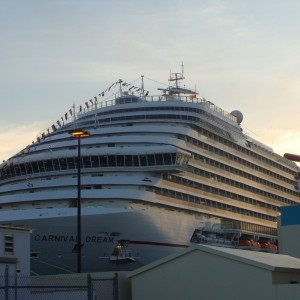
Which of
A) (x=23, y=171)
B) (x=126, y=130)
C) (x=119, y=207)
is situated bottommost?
(x=119, y=207)

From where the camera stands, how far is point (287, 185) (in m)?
72.9

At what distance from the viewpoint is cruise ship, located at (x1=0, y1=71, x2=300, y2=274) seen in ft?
129

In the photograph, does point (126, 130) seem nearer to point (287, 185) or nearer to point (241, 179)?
point (241, 179)

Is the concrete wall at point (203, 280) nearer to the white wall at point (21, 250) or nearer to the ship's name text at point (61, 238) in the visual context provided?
the white wall at point (21, 250)

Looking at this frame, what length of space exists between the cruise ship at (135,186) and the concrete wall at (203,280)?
17.7 meters

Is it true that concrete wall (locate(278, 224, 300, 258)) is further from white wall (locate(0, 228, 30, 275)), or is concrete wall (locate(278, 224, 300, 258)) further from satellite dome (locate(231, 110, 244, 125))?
satellite dome (locate(231, 110, 244, 125))

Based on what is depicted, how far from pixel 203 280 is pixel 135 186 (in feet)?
77.4

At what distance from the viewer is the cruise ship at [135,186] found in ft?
129

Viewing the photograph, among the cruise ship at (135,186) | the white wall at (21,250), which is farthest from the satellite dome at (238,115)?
the white wall at (21,250)

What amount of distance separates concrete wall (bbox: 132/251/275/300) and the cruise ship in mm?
17655

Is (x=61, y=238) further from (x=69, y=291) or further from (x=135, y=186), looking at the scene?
(x=69, y=291)

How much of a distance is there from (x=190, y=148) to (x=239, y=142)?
39.2 feet

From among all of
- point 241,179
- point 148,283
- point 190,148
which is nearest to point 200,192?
point 190,148

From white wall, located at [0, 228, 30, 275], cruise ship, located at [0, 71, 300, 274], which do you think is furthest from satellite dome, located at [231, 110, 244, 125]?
white wall, located at [0, 228, 30, 275]
